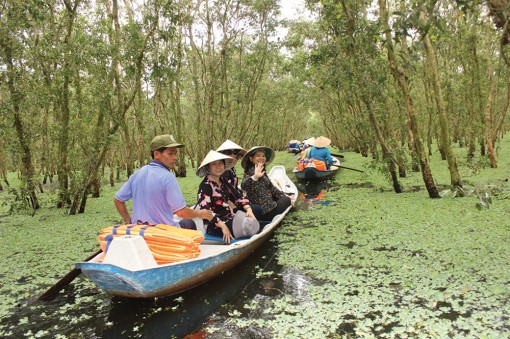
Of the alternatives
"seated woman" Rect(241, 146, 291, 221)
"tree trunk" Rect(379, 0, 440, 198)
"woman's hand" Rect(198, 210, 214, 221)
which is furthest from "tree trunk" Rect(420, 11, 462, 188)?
"woman's hand" Rect(198, 210, 214, 221)

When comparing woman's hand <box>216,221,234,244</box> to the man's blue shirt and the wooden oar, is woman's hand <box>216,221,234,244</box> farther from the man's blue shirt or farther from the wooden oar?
the wooden oar

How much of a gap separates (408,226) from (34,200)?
867 centimetres

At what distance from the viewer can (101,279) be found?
11.3 feet

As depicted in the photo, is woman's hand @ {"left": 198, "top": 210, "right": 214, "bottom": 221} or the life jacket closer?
the life jacket

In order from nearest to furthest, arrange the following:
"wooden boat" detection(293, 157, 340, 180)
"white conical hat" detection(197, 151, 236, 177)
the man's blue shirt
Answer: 1. the man's blue shirt
2. "white conical hat" detection(197, 151, 236, 177)
3. "wooden boat" detection(293, 157, 340, 180)

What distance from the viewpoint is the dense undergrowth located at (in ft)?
10.2

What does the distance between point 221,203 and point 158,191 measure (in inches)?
45.9

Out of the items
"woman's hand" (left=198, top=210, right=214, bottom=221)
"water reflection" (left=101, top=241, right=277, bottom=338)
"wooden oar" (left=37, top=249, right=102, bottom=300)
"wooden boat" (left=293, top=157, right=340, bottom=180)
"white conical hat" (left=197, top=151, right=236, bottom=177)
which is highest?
"white conical hat" (left=197, top=151, right=236, bottom=177)

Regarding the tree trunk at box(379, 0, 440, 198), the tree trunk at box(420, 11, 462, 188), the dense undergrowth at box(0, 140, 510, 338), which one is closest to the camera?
the dense undergrowth at box(0, 140, 510, 338)

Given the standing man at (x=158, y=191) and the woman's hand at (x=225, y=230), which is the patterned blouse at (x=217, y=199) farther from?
the standing man at (x=158, y=191)

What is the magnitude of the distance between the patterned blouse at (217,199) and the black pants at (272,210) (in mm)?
820

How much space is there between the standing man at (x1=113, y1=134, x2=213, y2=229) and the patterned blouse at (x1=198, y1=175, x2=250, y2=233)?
2.20 feet

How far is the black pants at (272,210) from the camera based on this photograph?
5.95 meters

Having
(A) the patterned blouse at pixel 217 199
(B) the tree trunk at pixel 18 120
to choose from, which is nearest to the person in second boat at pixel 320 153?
(A) the patterned blouse at pixel 217 199
